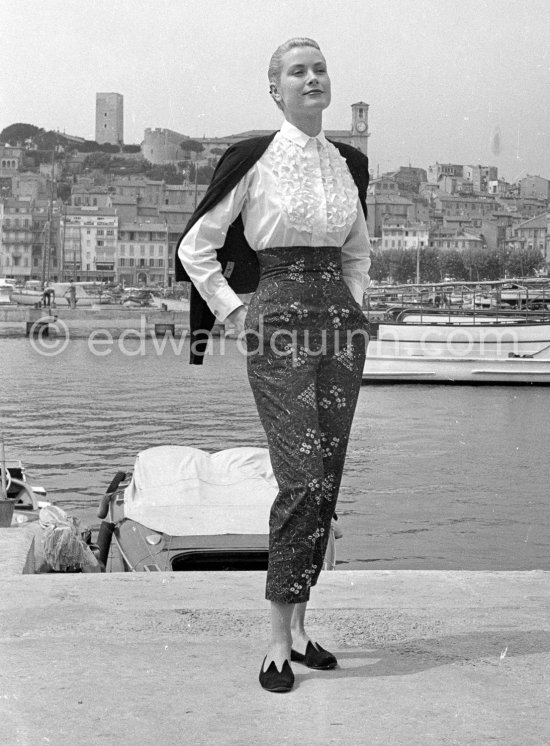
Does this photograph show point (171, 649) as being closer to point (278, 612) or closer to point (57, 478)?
point (278, 612)

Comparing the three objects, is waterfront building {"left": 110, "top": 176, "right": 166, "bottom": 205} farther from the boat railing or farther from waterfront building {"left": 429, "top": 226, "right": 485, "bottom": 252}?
the boat railing

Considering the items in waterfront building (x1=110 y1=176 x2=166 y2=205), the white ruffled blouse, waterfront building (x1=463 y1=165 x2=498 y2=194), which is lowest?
the white ruffled blouse

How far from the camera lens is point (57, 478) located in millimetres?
15055

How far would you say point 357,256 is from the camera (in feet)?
9.95

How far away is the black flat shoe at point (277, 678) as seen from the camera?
8.59 feet

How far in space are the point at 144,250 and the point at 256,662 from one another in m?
126

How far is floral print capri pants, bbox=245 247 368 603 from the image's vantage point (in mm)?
2730

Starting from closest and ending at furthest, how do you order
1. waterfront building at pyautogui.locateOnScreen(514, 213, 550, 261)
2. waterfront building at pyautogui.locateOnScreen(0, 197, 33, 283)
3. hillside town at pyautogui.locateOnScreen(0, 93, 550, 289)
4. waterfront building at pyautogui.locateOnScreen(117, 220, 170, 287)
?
hillside town at pyautogui.locateOnScreen(0, 93, 550, 289), waterfront building at pyautogui.locateOnScreen(514, 213, 550, 261), waterfront building at pyautogui.locateOnScreen(0, 197, 33, 283), waterfront building at pyautogui.locateOnScreen(117, 220, 170, 287)

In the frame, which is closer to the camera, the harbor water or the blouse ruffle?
the blouse ruffle

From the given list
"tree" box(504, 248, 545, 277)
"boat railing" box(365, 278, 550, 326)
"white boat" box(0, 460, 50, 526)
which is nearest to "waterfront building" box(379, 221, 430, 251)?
"tree" box(504, 248, 545, 277)

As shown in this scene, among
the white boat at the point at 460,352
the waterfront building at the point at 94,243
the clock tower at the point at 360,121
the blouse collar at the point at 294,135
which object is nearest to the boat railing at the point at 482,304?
the white boat at the point at 460,352

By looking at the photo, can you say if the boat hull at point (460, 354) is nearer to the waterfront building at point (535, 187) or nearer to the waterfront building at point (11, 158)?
the waterfront building at point (535, 187)

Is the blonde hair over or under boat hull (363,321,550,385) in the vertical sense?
over

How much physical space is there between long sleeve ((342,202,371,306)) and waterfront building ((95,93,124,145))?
7502 inches
